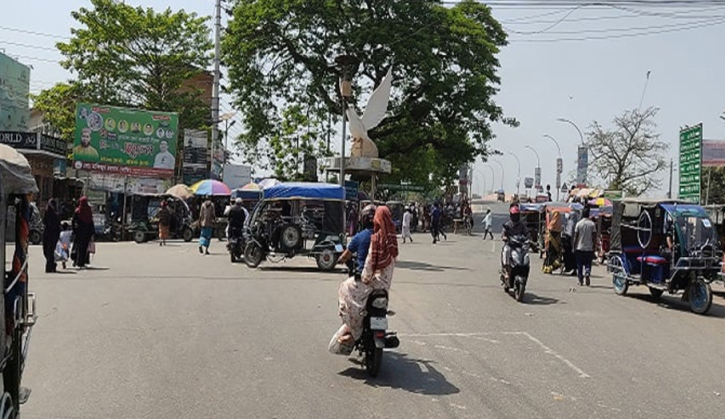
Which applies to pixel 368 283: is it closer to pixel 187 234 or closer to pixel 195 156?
pixel 187 234

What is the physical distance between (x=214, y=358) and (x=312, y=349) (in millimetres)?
1134

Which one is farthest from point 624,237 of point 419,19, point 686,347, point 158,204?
point 419,19

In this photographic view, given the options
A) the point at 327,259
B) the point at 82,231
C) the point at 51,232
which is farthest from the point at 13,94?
the point at 327,259

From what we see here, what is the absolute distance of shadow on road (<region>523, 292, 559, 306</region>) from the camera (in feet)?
41.0

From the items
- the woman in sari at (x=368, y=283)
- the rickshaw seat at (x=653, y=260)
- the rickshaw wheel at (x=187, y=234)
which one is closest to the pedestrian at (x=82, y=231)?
the woman in sari at (x=368, y=283)

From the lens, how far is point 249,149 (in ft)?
155

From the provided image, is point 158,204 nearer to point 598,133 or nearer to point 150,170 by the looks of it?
point 150,170

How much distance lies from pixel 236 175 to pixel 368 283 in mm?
40533

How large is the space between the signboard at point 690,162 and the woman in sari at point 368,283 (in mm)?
21778

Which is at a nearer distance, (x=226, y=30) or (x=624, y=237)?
(x=624, y=237)

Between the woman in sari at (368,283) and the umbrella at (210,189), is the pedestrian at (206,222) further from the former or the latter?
the woman in sari at (368,283)

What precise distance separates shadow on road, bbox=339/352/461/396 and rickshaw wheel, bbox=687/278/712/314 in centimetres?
665

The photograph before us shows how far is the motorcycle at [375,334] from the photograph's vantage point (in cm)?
681

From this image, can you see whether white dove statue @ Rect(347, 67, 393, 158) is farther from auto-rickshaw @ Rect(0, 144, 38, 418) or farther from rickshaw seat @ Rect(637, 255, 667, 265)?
auto-rickshaw @ Rect(0, 144, 38, 418)
